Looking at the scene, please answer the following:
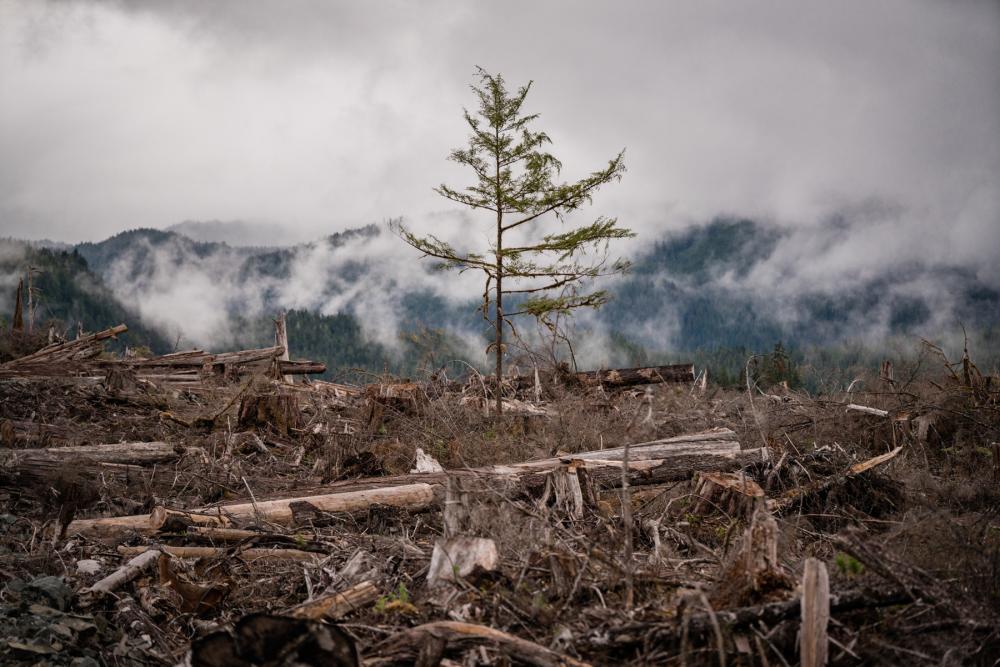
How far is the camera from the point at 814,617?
2291 mm

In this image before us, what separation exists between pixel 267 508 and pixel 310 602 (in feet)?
7.78

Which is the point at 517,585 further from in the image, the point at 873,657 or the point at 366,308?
the point at 366,308

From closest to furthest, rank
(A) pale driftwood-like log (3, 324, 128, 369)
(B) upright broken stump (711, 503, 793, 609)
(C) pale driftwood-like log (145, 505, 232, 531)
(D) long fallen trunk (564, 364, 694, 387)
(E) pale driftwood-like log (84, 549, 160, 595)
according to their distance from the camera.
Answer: (B) upright broken stump (711, 503, 793, 609), (E) pale driftwood-like log (84, 549, 160, 595), (C) pale driftwood-like log (145, 505, 232, 531), (D) long fallen trunk (564, 364, 694, 387), (A) pale driftwood-like log (3, 324, 128, 369)

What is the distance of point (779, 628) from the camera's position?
→ 94.0 inches

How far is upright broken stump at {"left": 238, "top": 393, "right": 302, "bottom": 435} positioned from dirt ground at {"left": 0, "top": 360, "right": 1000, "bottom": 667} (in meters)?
0.30

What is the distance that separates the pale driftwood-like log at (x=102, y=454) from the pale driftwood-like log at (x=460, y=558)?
17.9ft

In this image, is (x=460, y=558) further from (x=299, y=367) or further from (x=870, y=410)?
(x=299, y=367)

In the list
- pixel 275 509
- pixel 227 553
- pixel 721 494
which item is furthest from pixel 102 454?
pixel 721 494

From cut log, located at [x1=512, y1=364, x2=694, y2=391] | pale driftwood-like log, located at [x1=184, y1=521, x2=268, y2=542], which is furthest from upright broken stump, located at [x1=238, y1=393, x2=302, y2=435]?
cut log, located at [x1=512, y1=364, x2=694, y2=391]

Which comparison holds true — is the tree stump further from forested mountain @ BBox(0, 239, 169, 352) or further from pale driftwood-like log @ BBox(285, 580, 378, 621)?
forested mountain @ BBox(0, 239, 169, 352)

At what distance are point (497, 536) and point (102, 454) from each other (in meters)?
5.83

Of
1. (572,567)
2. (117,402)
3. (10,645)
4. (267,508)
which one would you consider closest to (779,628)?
(572,567)

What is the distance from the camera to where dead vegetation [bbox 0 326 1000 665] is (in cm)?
243

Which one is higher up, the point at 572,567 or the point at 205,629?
the point at 572,567
